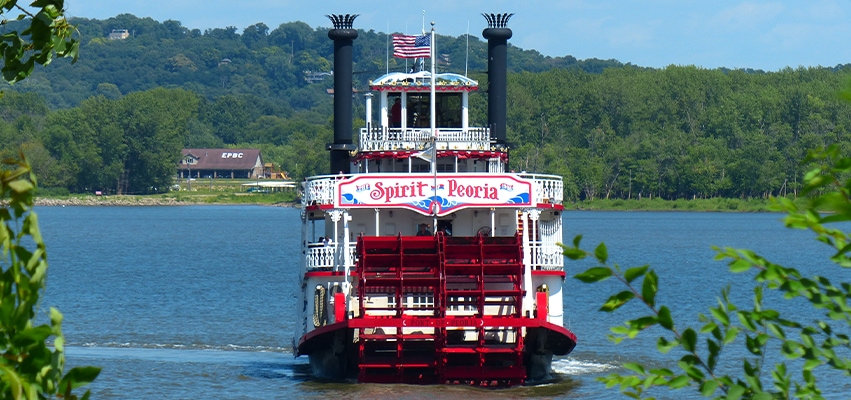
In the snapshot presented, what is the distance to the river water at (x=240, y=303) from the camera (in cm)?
2075

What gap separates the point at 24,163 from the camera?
465cm

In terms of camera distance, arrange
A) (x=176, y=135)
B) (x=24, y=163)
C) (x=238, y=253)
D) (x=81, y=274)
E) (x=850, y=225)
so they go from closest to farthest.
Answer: (x=24, y=163) → (x=81, y=274) → (x=238, y=253) → (x=850, y=225) → (x=176, y=135)

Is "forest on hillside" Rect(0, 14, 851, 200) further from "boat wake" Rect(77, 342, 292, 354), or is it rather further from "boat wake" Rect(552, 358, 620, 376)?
"boat wake" Rect(552, 358, 620, 376)

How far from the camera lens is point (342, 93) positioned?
2480 cm

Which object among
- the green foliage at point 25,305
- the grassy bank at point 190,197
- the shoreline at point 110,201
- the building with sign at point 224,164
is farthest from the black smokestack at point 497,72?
the building with sign at point 224,164

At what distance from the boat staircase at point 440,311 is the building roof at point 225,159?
12468cm

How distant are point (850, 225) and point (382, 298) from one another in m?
70.3

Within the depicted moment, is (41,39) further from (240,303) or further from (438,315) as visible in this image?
(240,303)

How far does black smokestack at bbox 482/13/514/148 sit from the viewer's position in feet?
81.3

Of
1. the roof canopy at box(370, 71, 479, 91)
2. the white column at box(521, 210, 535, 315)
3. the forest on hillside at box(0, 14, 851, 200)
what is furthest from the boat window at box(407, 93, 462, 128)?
the forest on hillside at box(0, 14, 851, 200)

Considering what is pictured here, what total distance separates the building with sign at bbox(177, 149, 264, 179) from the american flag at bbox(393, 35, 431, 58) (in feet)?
394

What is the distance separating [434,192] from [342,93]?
579 cm

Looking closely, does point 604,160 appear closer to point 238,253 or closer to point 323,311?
point 238,253

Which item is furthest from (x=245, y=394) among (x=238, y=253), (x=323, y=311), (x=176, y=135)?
(x=176, y=135)
